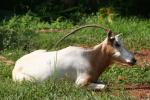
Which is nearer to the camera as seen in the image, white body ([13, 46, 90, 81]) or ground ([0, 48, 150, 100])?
ground ([0, 48, 150, 100])

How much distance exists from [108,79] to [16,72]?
1.41m

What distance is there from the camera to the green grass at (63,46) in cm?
741

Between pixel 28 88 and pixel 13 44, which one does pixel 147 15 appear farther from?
pixel 28 88

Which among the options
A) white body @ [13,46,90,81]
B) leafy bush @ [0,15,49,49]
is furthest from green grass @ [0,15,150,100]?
white body @ [13,46,90,81]

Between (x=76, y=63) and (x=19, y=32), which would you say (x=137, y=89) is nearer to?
(x=76, y=63)

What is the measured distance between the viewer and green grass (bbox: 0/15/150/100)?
741 cm

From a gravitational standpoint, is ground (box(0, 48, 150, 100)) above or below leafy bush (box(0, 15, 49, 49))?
below

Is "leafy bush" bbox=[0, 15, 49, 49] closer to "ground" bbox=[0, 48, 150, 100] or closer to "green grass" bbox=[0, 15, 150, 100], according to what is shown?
"green grass" bbox=[0, 15, 150, 100]

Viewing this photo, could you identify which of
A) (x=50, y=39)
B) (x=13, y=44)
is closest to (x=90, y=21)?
(x=50, y=39)

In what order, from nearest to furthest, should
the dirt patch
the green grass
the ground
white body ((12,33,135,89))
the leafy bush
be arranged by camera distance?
1. the green grass
2. the ground
3. the dirt patch
4. white body ((12,33,135,89))
5. the leafy bush

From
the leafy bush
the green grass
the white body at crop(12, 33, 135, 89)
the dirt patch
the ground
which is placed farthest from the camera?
the leafy bush

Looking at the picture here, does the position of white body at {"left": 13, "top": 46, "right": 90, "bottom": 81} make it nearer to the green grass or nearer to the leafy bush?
the green grass

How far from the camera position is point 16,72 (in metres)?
9.10

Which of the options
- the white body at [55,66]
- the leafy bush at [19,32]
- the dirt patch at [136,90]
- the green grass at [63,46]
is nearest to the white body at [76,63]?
the white body at [55,66]
